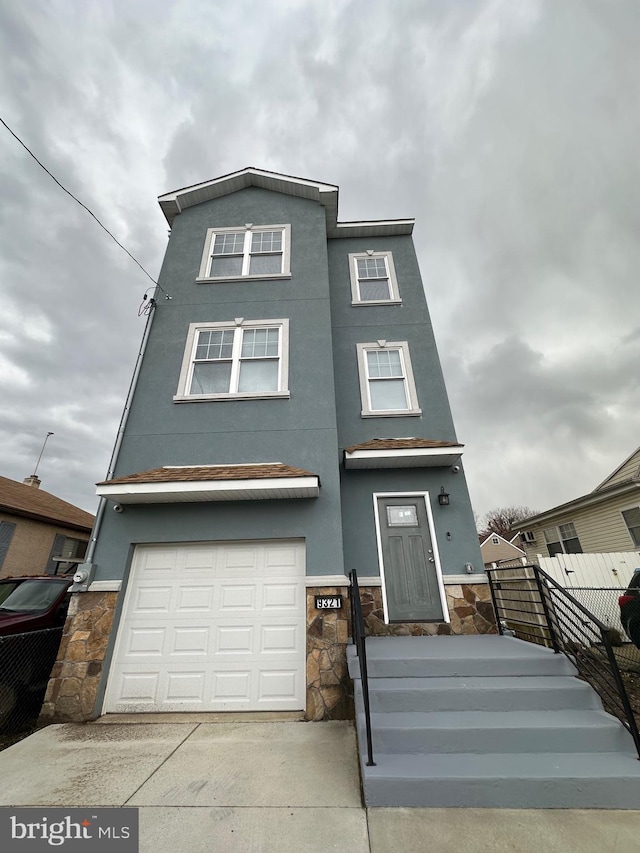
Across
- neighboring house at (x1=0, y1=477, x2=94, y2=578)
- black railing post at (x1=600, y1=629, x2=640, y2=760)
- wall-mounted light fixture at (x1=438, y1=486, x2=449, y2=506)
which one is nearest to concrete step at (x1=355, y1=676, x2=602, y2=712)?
black railing post at (x1=600, y1=629, x2=640, y2=760)

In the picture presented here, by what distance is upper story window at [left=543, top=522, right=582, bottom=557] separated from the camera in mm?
12742

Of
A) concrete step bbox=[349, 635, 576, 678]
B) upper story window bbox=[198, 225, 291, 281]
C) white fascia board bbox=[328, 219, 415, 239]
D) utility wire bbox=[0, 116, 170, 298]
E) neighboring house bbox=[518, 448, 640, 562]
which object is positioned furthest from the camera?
neighboring house bbox=[518, 448, 640, 562]

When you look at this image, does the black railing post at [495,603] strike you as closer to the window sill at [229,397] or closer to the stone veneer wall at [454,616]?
the stone veneer wall at [454,616]

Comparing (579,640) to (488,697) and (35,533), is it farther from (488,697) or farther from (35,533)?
(35,533)

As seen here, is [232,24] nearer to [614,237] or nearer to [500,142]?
[500,142]

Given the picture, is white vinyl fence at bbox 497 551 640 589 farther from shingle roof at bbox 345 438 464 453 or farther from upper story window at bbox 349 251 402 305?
upper story window at bbox 349 251 402 305

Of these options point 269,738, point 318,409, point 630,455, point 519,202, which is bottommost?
point 269,738

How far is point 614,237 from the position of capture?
14.6 meters

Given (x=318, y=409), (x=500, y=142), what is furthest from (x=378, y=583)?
(x=500, y=142)

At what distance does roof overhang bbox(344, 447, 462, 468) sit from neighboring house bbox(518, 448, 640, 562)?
8252 millimetres

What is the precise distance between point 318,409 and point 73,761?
5262 millimetres

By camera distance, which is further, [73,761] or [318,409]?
[318,409]

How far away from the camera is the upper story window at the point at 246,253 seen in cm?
777

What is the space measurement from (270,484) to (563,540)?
1399cm
